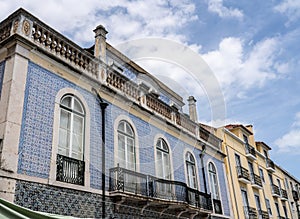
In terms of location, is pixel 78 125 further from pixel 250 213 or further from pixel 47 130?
pixel 250 213

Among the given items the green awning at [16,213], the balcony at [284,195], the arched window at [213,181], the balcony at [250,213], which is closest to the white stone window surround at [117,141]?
the green awning at [16,213]

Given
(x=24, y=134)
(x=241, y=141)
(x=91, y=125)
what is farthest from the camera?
(x=241, y=141)

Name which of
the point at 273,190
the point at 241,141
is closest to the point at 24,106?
the point at 241,141

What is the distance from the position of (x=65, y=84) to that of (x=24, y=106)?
5.22ft

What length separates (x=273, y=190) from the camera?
2481 centimetres

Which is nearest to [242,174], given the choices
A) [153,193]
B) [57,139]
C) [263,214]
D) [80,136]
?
[263,214]

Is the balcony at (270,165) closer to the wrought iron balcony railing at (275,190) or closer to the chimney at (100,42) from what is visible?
the wrought iron balcony railing at (275,190)

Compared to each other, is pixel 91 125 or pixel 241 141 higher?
pixel 241 141

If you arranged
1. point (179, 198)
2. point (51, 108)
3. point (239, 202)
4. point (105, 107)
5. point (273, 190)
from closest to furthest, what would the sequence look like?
point (51, 108), point (105, 107), point (179, 198), point (239, 202), point (273, 190)

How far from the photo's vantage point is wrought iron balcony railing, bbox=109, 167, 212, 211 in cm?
960

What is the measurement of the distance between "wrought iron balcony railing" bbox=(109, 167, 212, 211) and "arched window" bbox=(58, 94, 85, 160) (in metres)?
1.28

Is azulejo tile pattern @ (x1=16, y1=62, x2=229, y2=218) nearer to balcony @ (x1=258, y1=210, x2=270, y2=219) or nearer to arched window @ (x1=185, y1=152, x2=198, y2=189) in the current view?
arched window @ (x1=185, y1=152, x2=198, y2=189)

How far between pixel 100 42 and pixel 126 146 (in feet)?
11.6

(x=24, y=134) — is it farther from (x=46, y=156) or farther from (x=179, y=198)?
(x=179, y=198)
